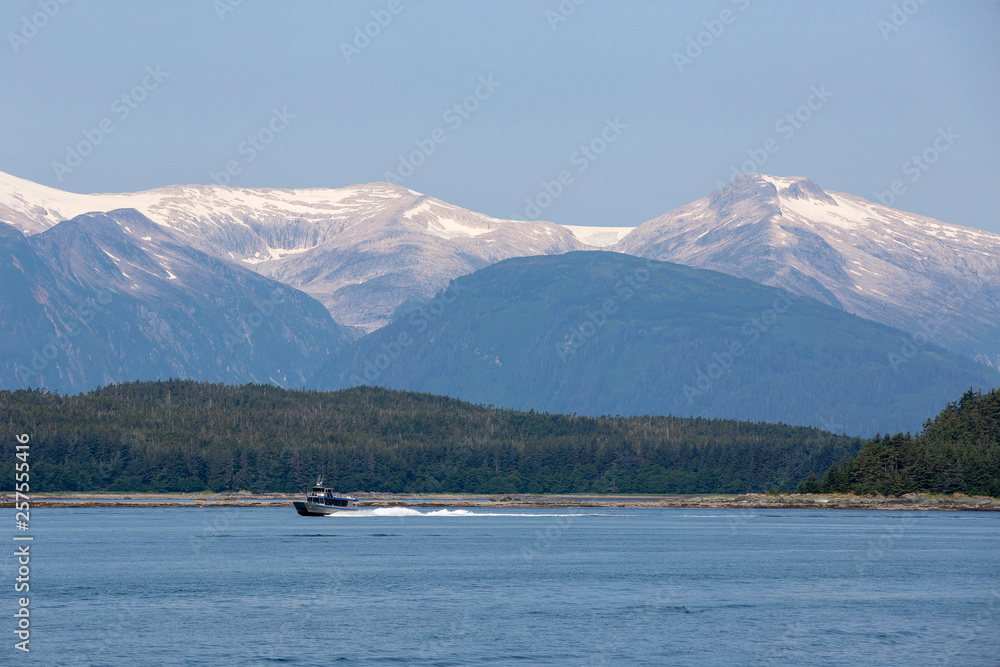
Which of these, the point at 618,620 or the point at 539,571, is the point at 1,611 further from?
the point at 539,571

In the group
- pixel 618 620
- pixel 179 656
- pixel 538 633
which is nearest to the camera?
pixel 179 656

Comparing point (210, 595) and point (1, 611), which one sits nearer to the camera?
point (1, 611)

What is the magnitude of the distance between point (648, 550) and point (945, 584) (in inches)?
1875

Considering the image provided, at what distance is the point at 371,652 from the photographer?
86.6m

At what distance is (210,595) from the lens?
4535 inches

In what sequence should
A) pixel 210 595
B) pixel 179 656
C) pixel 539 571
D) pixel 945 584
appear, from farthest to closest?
pixel 539 571 < pixel 945 584 < pixel 210 595 < pixel 179 656

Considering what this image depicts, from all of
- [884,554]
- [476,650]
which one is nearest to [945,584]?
[884,554]

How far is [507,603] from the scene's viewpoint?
4377 inches

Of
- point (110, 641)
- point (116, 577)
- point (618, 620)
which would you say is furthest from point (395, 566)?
point (110, 641)

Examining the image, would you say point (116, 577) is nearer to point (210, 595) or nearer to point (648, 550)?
point (210, 595)

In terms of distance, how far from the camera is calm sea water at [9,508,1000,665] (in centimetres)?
8675

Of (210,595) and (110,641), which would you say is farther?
(210,595)

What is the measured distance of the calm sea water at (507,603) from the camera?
86.8 metres

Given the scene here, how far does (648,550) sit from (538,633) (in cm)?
7467
